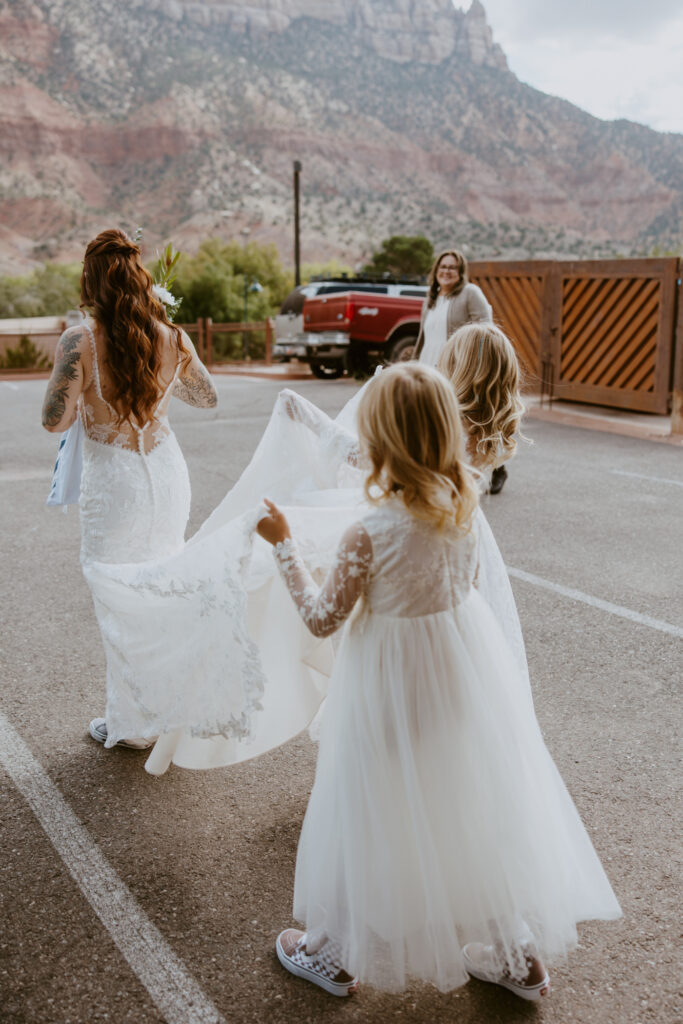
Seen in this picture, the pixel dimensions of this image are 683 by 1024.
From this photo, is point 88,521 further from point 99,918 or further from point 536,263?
point 536,263

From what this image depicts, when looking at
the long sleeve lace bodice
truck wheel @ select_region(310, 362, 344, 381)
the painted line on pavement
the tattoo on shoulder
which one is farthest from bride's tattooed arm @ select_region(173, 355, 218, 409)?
truck wheel @ select_region(310, 362, 344, 381)

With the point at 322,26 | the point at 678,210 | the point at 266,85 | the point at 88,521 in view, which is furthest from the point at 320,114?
the point at 88,521

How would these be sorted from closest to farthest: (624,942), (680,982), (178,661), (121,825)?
(680,982), (624,942), (178,661), (121,825)

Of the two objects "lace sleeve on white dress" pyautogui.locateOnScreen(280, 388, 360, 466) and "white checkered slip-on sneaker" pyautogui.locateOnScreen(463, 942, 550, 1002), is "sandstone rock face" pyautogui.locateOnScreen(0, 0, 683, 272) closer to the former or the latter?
"lace sleeve on white dress" pyautogui.locateOnScreen(280, 388, 360, 466)

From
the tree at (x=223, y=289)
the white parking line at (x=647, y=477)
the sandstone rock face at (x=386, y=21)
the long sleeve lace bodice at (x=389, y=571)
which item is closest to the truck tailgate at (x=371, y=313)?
the white parking line at (x=647, y=477)

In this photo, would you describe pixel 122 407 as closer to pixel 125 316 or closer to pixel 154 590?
pixel 125 316

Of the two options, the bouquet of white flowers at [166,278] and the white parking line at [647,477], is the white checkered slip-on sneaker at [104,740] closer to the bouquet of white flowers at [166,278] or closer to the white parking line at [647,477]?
the bouquet of white flowers at [166,278]

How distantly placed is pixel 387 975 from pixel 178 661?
1070 millimetres

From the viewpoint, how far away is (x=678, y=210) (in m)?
107

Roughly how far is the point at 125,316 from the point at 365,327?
1436cm

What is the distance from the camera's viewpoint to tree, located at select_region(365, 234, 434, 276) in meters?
68.9

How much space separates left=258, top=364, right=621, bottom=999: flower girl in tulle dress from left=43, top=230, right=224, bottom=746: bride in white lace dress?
42.5 inches

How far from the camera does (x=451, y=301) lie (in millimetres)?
7637

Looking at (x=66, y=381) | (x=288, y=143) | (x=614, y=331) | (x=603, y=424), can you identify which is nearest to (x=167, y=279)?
(x=66, y=381)
